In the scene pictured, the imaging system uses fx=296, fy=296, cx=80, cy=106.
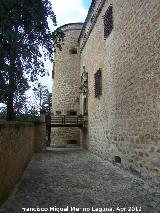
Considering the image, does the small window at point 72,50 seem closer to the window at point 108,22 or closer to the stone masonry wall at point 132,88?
the stone masonry wall at point 132,88

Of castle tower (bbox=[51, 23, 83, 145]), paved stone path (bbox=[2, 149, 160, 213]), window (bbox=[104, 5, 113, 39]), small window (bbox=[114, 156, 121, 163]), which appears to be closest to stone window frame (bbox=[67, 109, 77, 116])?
castle tower (bbox=[51, 23, 83, 145])

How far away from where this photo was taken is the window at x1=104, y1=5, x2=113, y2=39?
11.2 metres

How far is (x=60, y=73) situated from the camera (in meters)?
22.3

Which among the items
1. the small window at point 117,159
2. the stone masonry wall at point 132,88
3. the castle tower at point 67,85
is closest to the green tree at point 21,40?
the stone masonry wall at point 132,88

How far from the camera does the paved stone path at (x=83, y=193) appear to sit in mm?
4941

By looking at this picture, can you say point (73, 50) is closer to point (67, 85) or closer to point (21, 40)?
point (67, 85)

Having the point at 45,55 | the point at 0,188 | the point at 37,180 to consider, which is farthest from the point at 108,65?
the point at 0,188

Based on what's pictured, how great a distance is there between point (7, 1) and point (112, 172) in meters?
5.40

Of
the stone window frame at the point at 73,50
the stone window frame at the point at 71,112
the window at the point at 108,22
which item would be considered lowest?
the stone window frame at the point at 71,112

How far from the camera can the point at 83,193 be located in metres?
5.90

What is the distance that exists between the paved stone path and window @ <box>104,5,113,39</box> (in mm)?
5679

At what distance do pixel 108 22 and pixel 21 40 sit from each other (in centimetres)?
468

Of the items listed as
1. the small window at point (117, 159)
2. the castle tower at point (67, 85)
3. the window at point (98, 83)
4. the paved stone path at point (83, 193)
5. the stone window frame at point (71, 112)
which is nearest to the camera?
the paved stone path at point (83, 193)

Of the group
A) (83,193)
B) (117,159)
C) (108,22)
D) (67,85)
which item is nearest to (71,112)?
(67,85)
